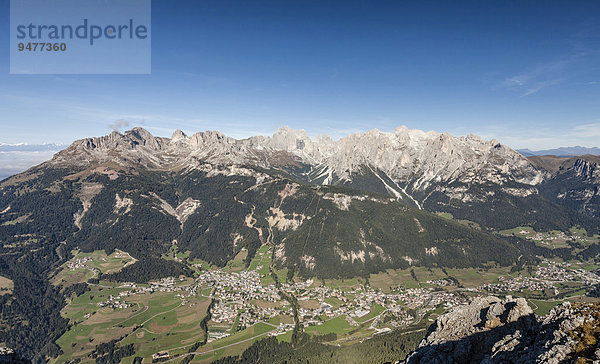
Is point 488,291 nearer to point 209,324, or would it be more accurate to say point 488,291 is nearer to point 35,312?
point 209,324

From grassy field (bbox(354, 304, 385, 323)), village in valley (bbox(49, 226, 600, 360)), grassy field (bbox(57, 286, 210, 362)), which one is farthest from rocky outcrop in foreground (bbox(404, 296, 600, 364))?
grassy field (bbox(57, 286, 210, 362))

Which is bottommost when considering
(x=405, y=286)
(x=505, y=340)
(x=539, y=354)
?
(x=405, y=286)

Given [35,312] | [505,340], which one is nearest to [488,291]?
[505,340]

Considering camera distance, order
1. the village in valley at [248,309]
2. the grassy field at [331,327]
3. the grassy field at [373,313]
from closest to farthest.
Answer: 1. the village in valley at [248,309]
2. the grassy field at [331,327]
3. the grassy field at [373,313]

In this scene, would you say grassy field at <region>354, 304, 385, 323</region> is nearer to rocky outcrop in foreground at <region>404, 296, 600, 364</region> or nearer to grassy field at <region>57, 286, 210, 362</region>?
grassy field at <region>57, 286, 210, 362</region>

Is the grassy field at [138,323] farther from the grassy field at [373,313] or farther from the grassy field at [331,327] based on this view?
the grassy field at [373,313]

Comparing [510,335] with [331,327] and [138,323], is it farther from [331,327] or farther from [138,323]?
[138,323]

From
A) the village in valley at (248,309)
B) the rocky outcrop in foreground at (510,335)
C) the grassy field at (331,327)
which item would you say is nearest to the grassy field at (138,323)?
the village in valley at (248,309)

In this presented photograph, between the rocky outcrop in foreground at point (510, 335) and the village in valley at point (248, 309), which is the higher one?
the rocky outcrop in foreground at point (510, 335)
